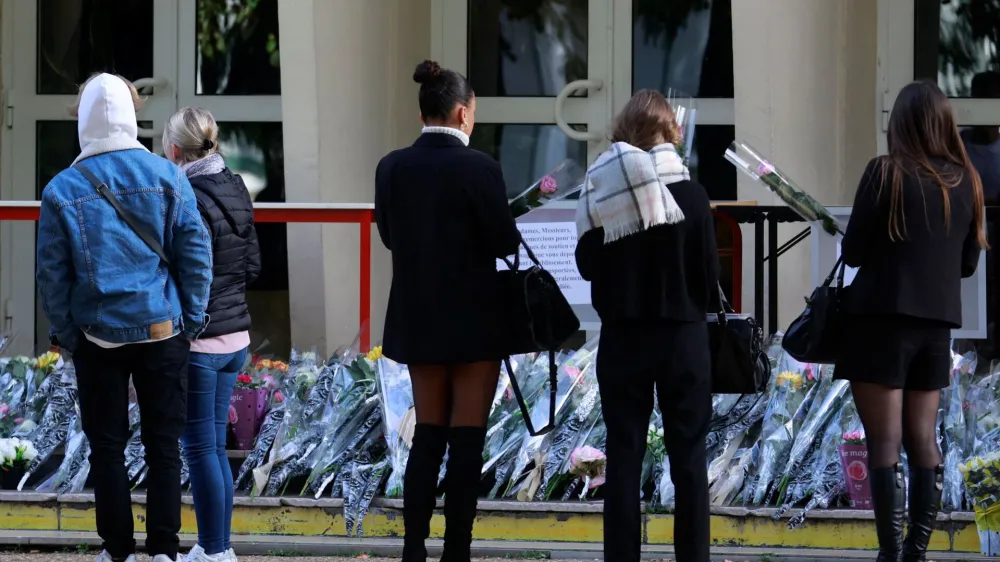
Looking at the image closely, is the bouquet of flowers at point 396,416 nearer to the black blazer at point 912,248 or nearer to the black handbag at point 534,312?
the black handbag at point 534,312

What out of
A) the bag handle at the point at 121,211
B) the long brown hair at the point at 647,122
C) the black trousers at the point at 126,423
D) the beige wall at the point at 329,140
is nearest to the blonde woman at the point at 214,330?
the black trousers at the point at 126,423

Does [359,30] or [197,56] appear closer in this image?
[359,30]

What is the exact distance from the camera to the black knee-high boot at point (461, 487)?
12.5 ft

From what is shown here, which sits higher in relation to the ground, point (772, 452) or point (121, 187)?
point (121, 187)

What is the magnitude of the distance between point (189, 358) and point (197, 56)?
467 cm

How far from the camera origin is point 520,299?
3791mm

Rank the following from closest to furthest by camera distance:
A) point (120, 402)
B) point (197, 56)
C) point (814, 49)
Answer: point (120, 402) → point (814, 49) → point (197, 56)

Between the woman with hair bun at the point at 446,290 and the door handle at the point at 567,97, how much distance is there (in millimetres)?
3933

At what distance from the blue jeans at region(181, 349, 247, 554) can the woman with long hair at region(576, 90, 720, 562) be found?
1.25m

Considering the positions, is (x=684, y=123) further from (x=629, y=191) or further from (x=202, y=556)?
(x=202, y=556)

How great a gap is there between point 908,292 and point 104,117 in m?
2.38

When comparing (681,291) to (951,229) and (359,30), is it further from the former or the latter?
(359,30)

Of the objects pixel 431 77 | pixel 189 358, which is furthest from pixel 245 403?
pixel 431 77

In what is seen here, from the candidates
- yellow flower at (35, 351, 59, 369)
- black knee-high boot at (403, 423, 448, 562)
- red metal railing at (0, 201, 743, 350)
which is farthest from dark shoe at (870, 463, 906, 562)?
yellow flower at (35, 351, 59, 369)
